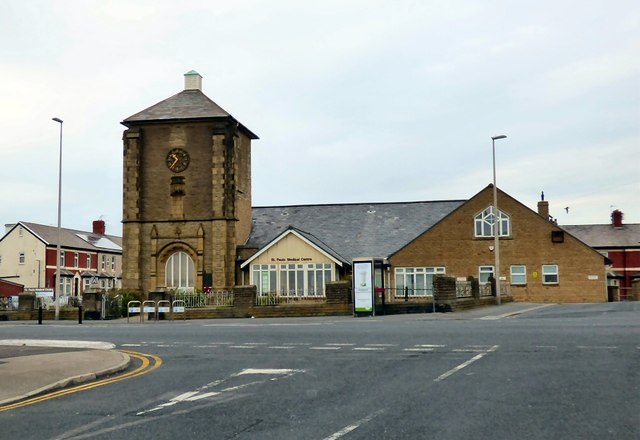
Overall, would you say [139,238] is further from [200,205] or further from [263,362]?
[263,362]

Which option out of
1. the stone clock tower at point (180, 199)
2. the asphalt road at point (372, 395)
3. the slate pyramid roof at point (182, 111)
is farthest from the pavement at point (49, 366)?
the slate pyramid roof at point (182, 111)

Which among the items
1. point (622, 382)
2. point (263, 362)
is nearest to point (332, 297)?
point (263, 362)

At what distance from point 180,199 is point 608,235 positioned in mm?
56031

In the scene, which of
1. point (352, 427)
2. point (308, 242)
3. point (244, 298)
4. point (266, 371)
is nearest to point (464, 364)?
point (266, 371)

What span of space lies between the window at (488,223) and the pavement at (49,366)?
36769 millimetres

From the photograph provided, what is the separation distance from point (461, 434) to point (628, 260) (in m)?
81.7

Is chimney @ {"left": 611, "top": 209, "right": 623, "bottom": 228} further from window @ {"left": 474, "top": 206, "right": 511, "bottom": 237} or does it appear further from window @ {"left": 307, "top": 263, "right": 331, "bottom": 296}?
window @ {"left": 307, "top": 263, "right": 331, "bottom": 296}

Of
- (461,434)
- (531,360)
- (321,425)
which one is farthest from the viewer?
(531,360)

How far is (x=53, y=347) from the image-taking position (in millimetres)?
18375

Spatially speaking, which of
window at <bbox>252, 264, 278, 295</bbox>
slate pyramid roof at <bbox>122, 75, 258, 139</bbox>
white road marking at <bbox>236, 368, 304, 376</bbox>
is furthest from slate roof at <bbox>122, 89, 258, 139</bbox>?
white road marking at <bbox>236, 368, 304, 376</bbox>

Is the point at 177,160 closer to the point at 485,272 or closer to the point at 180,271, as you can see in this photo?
the point at 180,271

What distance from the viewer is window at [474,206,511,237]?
1994 inches

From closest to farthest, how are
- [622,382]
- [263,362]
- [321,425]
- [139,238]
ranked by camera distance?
[321,425] < [622,382] < [263,362] < [139,238]

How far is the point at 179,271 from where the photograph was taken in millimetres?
50438
